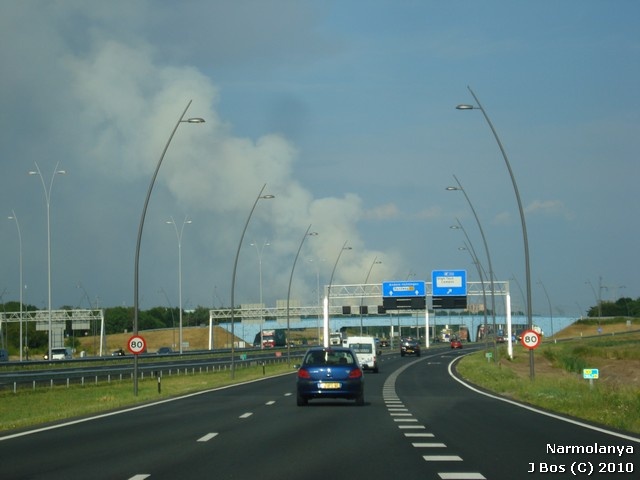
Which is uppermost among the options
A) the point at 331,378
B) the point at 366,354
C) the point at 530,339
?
the point at 530,339

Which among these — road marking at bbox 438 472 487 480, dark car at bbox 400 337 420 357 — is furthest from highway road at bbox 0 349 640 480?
dark car at bbox 400 337 420 357

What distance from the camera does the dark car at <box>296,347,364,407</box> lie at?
2988 cm

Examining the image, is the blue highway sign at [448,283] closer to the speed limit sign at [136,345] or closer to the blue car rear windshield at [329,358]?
the speed limit sign at [136,345]

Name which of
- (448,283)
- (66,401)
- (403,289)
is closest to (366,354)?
(66,401)

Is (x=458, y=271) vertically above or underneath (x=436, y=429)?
above

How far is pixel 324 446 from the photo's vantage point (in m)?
17.7

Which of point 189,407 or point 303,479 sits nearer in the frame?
point 303,479

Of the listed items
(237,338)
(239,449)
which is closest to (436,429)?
(239,449)

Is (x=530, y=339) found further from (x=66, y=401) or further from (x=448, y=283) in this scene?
(x=448, y=283)

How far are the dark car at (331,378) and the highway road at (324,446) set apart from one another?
79 centimetres

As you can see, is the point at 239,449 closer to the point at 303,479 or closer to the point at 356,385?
the point at 303,479

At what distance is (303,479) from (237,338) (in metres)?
170

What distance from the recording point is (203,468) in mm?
14320

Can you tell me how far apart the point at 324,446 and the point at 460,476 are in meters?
4.88
